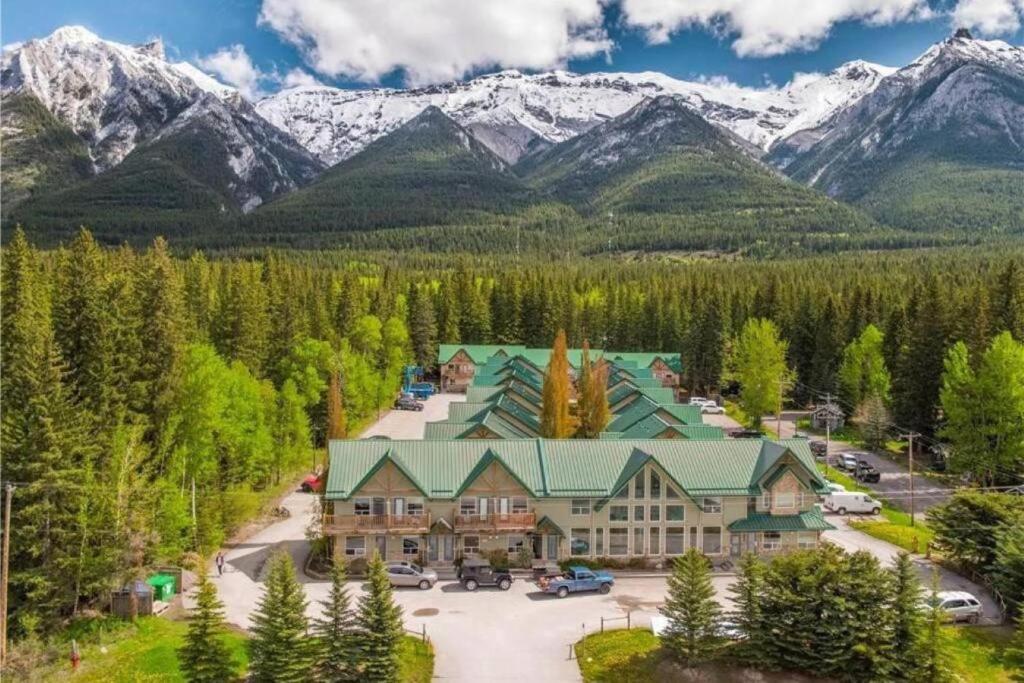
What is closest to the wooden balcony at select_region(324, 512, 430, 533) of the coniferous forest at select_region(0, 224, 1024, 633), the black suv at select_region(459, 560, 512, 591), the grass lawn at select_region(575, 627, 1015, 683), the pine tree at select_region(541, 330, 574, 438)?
the black suv at select_region(459, 560, 512, 591)

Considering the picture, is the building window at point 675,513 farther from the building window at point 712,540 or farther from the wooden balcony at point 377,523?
the wooden balcony at point 377,523

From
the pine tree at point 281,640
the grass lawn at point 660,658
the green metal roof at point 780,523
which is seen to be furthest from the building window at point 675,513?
the pine tree at point 281,640

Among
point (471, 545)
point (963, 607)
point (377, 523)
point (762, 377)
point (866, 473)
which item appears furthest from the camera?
point (762, 377)

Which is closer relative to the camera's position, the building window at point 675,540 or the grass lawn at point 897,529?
the building window at point 675,540

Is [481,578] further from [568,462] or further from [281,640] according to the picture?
[281,640]

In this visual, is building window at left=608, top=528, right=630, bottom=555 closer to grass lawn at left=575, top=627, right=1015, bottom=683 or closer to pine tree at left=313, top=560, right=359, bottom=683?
grass lawn at left=575, top=627, right=1015, bottom=683

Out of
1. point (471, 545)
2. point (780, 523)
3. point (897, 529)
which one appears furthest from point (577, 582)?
point (897, 529)

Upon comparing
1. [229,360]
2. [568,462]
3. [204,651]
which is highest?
[229,360]
